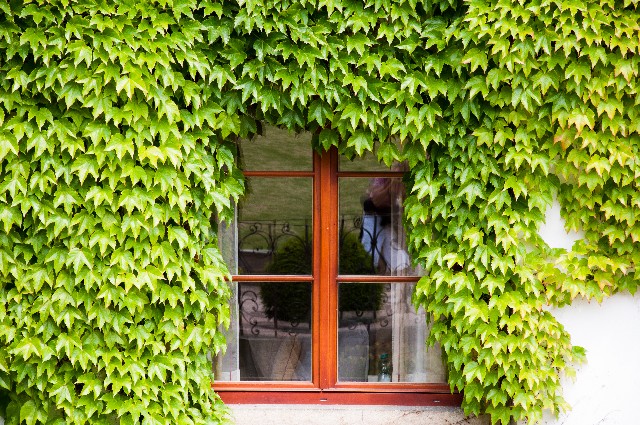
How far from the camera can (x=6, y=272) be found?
3533 mm

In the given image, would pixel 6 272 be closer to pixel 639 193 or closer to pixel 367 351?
pixel 367 351

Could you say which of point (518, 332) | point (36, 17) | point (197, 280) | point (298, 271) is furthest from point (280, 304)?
point (36, 17)

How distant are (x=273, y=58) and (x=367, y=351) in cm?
179

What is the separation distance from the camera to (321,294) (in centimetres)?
405

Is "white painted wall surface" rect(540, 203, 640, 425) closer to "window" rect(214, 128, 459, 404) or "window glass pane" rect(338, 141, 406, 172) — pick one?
"window" rect(214, 128, 459, 404)

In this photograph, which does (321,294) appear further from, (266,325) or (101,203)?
(101,203)

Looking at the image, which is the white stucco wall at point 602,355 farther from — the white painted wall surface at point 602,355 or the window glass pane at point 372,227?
the window glass pane at point 372,227

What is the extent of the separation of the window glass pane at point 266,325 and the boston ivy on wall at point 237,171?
253mm

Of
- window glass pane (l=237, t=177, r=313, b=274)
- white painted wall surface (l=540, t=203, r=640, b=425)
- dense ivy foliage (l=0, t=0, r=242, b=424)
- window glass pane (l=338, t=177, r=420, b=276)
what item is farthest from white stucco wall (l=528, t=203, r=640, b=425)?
dense ivy foliage (l=0, t=0, r=242, b=424)

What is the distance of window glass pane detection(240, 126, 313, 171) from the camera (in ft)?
13.2

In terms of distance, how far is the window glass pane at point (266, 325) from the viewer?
4.09 metres

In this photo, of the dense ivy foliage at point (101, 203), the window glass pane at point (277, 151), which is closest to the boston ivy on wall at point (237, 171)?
the dense ivy foliage at point (101, 203)

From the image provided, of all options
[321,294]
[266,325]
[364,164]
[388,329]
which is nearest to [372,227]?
[364,164]

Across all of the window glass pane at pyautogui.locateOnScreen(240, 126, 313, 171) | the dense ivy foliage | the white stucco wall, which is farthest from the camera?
the window glass pane at pyautogui.locateOnScreen(240, 126, 313, 171)
